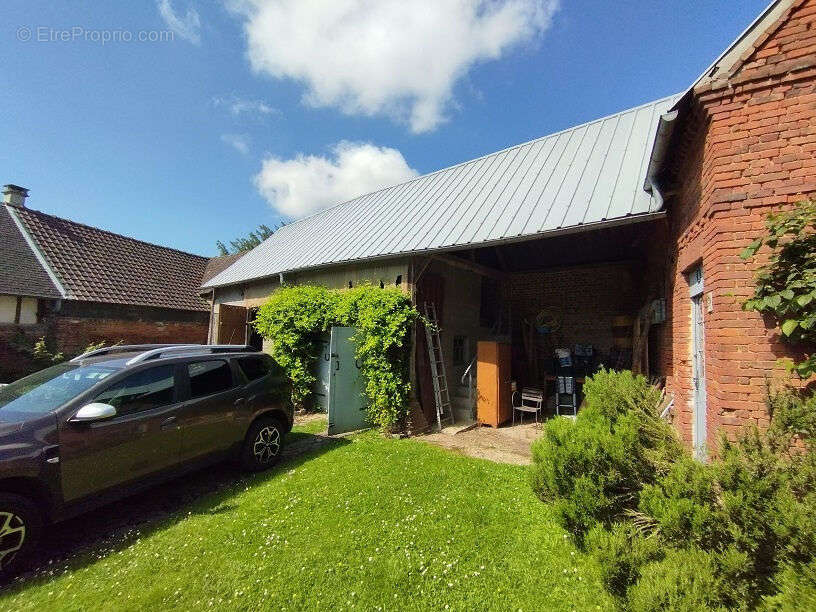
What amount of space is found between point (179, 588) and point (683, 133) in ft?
22.8

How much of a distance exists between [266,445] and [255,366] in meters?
1.19

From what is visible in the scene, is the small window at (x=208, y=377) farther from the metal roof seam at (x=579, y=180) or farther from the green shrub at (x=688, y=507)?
the metal roof seam at (x=579, y=180)

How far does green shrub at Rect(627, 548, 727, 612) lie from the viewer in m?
2.04

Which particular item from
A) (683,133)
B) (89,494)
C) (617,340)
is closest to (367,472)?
(89,494)

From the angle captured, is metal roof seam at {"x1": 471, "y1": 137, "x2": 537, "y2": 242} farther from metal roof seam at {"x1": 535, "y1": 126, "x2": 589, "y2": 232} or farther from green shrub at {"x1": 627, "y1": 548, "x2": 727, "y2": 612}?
green shrub at {"x1": 627, "y1": 548, "x2": 727, "y2": 612}

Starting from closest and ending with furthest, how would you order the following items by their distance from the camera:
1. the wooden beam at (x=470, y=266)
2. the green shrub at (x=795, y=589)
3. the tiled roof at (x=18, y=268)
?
the green shrub at (x=795, y=589), the wooden beam at (x=470, y=266), the tiled roof at (x=18, y=268)

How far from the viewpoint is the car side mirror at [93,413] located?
3.58 meters

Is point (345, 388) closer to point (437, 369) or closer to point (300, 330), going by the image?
point (437, 369)

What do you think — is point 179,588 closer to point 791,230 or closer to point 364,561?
point 364,561

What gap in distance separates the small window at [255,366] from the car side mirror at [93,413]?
6.29 feet

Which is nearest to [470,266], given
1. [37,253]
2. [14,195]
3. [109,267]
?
[109,267]

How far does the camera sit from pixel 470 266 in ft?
31.7

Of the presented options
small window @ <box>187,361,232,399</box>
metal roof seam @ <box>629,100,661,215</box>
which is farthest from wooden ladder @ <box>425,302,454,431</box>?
metal roof seam @ <box>629,100,661,215</box>

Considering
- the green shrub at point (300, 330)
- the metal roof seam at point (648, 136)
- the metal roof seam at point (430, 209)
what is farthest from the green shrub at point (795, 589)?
the green shrub at point (300, 330)
